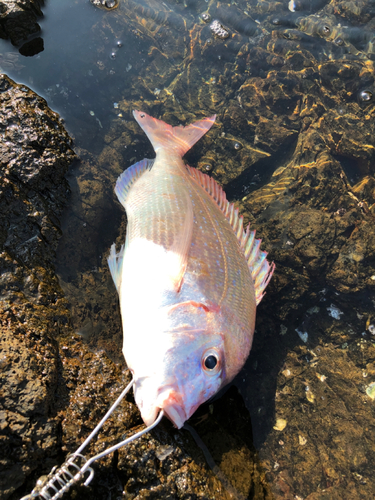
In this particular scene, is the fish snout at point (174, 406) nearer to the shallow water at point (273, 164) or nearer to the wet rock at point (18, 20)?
the shallow water at point (273, 164)

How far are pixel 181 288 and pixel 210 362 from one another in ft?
1.73

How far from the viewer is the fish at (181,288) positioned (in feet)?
5.39

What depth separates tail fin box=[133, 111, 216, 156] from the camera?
10.5 feet

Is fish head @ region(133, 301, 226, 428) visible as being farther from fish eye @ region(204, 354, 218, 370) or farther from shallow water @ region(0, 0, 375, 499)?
shallow water @ region(0, 0, 375, 499)

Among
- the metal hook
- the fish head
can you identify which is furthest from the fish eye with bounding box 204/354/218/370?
the metal hook

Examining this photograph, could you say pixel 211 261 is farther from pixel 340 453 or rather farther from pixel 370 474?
pixel 370 474

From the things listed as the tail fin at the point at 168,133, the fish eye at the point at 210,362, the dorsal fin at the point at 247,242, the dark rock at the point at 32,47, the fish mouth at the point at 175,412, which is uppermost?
the dark rock at the point at 32,47

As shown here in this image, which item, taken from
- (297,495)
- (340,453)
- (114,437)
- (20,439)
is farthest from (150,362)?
(340,453)

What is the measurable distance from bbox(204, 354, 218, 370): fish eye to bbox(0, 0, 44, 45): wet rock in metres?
4.40

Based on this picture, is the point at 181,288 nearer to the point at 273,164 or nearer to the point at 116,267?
the point at 116,267

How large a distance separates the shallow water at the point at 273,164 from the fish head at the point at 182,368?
68 centimetres

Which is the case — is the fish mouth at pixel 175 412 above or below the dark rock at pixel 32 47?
below

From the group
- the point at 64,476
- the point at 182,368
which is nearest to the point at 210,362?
the point at 182,368

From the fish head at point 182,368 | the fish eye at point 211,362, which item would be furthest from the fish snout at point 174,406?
the fish eye at point 211,362
